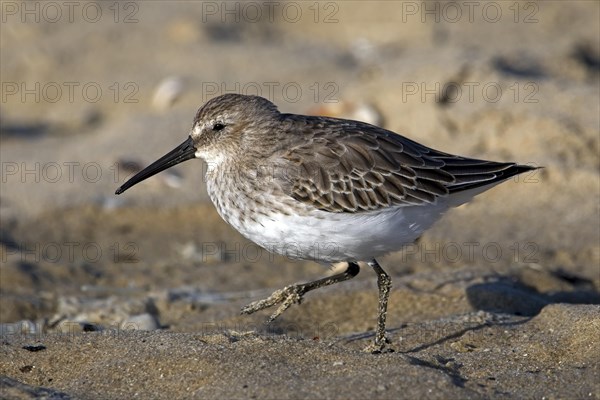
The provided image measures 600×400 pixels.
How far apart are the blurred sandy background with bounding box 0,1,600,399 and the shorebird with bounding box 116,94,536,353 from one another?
1.89ft

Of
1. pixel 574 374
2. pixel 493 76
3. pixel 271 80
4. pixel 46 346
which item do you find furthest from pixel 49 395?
pixel 271 80

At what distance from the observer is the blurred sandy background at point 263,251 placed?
5383mm

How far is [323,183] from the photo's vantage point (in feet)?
20.1

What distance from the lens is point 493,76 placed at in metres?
10.5

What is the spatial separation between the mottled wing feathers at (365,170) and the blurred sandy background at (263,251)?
858 millimetres

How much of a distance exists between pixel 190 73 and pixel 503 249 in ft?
17.1

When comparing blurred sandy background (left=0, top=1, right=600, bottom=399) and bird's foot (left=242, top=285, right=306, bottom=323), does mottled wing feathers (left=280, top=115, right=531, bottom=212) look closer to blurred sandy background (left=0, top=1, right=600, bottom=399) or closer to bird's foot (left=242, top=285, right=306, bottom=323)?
bird's foot (left=242, top=285, right=306, bottom=323)

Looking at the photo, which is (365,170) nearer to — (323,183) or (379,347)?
(323,183)

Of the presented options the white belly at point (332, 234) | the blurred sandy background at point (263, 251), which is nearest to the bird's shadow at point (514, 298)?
the blurred sandy background at point (263, 251)

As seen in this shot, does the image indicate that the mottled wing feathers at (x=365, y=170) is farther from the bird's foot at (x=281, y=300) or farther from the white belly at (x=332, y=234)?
the bird's foot at (x=281, y=300)

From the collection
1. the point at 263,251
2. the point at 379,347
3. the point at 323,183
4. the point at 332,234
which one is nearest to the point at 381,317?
the point at 379,347

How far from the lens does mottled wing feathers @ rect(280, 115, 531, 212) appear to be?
613 centimetres

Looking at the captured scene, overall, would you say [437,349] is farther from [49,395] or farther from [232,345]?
[49,395]

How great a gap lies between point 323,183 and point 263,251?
116 inches
